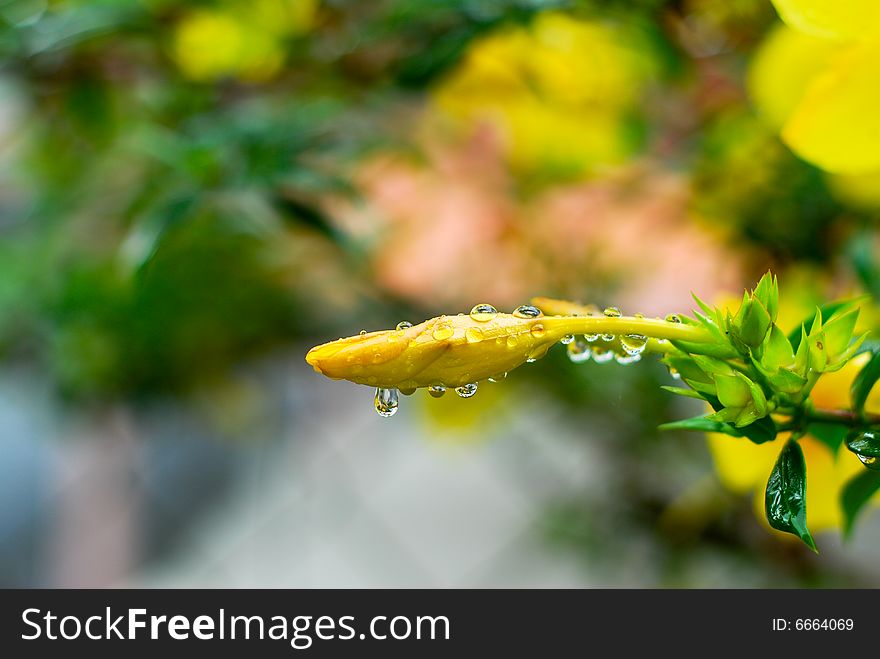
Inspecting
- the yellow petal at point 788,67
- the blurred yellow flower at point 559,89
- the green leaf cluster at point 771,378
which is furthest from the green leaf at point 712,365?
the blurred yellow flower at point 559,89

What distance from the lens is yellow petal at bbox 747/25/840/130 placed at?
259 millimetres

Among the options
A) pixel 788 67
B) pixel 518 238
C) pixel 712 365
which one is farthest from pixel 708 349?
pixel 518 238

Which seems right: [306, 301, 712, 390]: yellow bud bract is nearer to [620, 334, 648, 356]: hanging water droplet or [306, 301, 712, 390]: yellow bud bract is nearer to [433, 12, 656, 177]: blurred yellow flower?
[620, 334, 648, 356]: hanging water droplet

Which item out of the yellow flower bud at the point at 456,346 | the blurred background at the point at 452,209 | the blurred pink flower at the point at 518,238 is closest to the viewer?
the yellow flower bud at the point at 456,346

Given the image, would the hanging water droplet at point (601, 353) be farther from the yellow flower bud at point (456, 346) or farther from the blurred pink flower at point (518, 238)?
the blurred pink flower at point (518, 238)

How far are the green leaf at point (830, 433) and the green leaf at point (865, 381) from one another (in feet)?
0.04

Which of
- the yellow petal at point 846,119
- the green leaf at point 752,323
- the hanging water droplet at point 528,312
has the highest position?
the yellow petal at point 846,119

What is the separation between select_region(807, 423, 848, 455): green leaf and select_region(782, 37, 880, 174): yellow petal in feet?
0.21

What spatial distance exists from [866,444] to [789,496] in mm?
20

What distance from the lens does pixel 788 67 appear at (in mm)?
263

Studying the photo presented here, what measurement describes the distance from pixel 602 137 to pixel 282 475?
1131 millimetres

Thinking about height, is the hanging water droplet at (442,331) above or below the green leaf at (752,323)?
above

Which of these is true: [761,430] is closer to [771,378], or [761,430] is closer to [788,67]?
[771,378]

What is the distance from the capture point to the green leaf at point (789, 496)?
0.18m
